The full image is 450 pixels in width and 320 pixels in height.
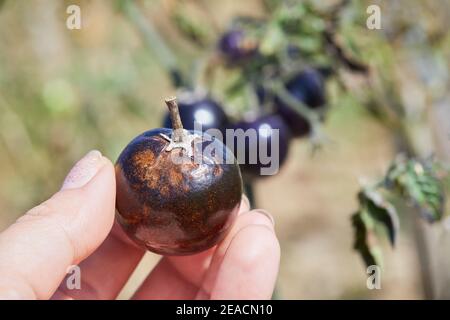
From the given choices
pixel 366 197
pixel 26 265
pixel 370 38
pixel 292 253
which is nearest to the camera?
pixel 26 265

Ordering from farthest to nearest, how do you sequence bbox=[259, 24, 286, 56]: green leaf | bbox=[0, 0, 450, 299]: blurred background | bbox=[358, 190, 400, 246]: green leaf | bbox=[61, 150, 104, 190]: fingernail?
bbox=[0, 0, 450, 299]: blurred background → bbox=[259, 24, 286, 56]: green leaf → bbox=[358, 190, 400, 246]: green leaf → bbox=[61, 150, 104, 190]: fingernail

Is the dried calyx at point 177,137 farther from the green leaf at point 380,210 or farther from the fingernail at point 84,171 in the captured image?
the green leaf at point 380,210

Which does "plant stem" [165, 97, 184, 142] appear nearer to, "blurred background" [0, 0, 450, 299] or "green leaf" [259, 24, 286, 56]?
"green leaf" [259, 24, 286, 56]

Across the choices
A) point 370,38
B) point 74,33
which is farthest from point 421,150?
point 74,33

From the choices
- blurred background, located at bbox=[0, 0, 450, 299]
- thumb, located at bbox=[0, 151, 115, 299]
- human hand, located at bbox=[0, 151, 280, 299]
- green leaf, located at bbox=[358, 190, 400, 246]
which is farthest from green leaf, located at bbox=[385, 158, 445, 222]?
blurred background, located at bbox=[0, 0, 450, 299]

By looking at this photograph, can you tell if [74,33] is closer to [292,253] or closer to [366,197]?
[292,253]

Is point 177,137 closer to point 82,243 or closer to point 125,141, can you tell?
point 82,243

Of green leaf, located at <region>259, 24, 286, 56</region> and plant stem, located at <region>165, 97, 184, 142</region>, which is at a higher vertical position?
green leaf, located at <region>259, 24, 286, 56</region>

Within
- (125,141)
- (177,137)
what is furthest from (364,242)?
(125,141)
